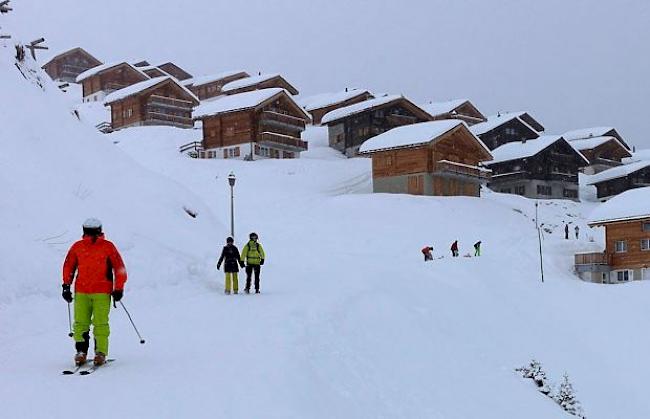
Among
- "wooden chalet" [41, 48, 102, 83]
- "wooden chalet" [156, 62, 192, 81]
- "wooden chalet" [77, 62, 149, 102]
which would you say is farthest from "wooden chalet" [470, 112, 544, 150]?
"wooden chalet" [41, 48, 102, 83]

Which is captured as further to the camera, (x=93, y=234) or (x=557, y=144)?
(x=557, y=144)

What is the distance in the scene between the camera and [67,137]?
18.7 meters

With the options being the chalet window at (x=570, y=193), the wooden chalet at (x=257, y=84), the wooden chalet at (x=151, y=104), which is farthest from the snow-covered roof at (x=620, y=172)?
the wooden chalet at (x=151, y=104)

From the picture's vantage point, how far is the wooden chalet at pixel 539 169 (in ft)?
194

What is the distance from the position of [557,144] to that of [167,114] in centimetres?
3980

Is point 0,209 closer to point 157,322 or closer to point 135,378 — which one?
point 157,322

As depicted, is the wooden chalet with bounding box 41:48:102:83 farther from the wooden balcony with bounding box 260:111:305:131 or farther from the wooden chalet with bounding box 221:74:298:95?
the wooden balcony with bounding box 260:111:305:131

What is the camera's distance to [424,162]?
4369 centimetres

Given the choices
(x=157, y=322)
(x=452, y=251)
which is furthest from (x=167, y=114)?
(x=157, y=322)

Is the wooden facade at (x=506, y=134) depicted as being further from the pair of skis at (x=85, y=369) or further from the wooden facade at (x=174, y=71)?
the pair of skis at (x=85, y=369)

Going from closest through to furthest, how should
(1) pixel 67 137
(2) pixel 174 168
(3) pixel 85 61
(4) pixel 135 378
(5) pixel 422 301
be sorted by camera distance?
(4) pixel 135 378 < (5) pixel 422 301 < (1) pixel 67 137 < (2) pixel 174 168 < (3) pixel 85 61

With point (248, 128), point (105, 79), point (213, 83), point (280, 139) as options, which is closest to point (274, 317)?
point (280, 139)

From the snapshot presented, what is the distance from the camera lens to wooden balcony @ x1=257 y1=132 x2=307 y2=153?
5156 centimetres

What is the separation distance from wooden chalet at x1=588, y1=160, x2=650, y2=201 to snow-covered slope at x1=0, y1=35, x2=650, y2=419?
33.3 meters
